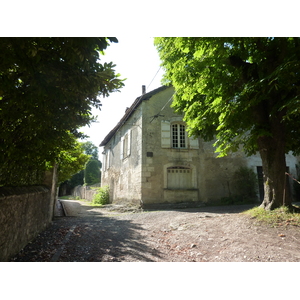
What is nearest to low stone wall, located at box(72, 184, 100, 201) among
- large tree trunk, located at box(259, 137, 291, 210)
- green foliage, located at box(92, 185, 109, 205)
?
green foliage, located at box(92, 185, 109, 205)

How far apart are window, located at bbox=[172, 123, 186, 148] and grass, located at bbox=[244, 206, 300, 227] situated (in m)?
7.23

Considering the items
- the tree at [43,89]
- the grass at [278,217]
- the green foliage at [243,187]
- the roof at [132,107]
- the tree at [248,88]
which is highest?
the roof at [132,107]

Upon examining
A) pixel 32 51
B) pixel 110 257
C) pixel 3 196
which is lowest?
pixel 110 257

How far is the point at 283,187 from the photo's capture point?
18.1ft

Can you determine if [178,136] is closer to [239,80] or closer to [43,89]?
[239,80]

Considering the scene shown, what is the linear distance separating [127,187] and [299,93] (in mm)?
10520

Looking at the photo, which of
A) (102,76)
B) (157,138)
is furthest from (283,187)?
(157,138)

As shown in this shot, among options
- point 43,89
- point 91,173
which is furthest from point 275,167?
point 91,173

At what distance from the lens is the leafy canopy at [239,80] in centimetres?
467

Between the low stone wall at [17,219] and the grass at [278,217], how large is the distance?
4.90 metres

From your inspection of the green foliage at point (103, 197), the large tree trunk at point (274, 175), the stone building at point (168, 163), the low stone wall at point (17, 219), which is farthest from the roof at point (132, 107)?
the low stone wall at point (17, 219)

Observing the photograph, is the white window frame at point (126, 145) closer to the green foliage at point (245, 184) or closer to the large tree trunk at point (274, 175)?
the green foliage at point (245, 184)

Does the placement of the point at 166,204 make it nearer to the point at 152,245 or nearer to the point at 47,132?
the point at 152,245

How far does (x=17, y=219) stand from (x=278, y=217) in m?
5.28
